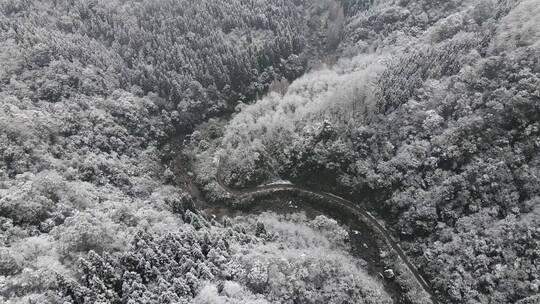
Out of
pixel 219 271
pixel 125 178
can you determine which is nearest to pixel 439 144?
pixel 219 271

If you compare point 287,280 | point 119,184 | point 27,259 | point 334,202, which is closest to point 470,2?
point 334,202

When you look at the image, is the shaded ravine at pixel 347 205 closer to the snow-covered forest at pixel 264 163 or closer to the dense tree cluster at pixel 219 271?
the snow-covered forest at pixel 264 163

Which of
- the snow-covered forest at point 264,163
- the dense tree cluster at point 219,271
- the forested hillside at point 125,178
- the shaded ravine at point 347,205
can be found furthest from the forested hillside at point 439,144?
the dense tree cluster at point 219,271

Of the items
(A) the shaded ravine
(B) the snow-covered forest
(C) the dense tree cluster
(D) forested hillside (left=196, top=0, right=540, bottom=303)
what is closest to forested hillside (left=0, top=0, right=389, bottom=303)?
(C) the dense tree cluster

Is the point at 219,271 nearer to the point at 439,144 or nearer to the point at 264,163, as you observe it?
the point at 264,163

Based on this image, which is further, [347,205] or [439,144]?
[347,205]

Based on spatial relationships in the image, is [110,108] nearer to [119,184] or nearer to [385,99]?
[119,184]

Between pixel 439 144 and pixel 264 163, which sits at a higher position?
pixel 264 163
